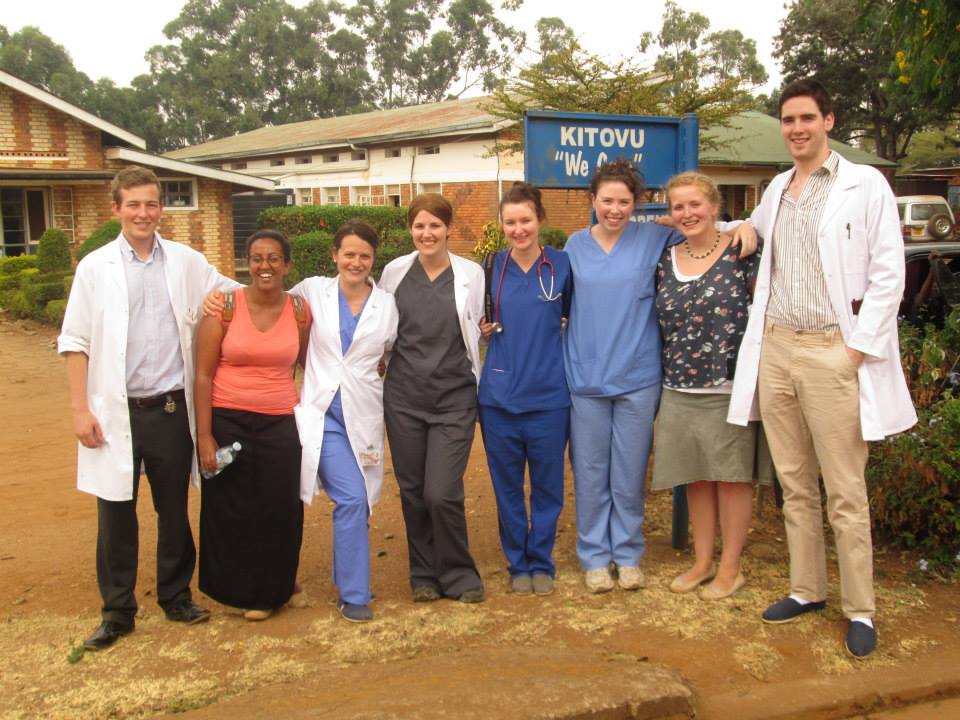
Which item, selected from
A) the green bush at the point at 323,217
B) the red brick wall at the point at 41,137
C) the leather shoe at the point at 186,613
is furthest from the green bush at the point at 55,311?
the leather shoe at the point at 186,613

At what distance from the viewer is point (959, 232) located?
12727 millimetres

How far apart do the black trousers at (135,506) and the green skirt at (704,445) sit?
6.78ft

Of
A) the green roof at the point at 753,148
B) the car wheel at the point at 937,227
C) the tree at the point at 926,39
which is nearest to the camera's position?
the tree at the point at 926,39

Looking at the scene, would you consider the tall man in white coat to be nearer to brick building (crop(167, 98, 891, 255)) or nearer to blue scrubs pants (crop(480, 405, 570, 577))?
blue scrubs pants (crop(480, 405, 570, 577))

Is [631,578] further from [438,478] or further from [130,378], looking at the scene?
[130,378]

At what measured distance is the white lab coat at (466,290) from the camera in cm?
420

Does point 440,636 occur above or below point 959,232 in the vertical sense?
below

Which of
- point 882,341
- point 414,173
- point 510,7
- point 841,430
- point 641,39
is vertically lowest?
point 841,430

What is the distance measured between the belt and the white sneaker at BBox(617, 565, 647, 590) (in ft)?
7.05

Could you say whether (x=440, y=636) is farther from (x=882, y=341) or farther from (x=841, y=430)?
(x=882, y=341)

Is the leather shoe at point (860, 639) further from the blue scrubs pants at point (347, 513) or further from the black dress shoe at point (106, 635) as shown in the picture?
the black dress shoe at point (106, 635)

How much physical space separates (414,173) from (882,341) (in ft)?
77.5

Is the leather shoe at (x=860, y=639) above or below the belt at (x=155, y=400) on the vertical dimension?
below

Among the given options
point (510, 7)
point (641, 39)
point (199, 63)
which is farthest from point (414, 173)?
point (199, 63)
